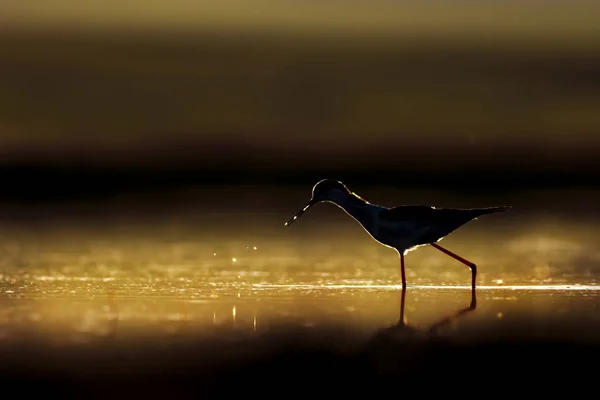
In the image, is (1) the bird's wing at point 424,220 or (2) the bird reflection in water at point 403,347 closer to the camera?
(2) the bird reflection in water at point 403,347

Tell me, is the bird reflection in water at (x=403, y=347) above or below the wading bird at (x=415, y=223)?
below

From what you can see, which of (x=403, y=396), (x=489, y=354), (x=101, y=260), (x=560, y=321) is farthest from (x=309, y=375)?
(x=101, y=260)

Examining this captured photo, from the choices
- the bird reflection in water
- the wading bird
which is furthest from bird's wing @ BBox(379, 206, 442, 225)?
the bird reflection in water

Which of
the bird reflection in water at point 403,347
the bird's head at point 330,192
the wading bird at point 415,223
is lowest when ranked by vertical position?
the bird reflection in water at point 403,347

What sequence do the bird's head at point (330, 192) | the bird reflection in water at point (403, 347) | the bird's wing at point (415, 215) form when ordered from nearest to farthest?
the bird reflection in water at point (403, 347) < the bird's wing at point (415, 215) < the bird's head at point (330, 192)

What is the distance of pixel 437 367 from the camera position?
6.42 metres

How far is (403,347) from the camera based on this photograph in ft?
Result: 23.4

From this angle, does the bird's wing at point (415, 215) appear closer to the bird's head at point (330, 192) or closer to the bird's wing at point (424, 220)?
the bird's wing at point (424, 220)

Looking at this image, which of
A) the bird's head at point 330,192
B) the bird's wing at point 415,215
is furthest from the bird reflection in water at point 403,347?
the bird's head at point 330,192

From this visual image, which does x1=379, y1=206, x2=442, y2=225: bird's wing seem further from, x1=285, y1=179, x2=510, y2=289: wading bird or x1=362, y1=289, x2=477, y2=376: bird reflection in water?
x1=362, y1=289, x2=477, y2=376: bird reflection in water

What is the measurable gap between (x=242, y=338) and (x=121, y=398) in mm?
1804

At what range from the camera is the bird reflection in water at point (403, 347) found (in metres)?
6.52

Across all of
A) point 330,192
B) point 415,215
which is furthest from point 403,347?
point 330,192

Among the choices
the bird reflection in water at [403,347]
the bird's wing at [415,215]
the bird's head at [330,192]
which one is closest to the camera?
the bird reflection in water at [403,347]
